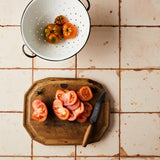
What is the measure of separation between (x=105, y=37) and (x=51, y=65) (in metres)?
0.28

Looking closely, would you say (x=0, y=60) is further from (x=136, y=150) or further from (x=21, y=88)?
(x=136, y=150)

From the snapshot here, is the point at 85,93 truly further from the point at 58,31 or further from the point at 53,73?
the point at 58,31

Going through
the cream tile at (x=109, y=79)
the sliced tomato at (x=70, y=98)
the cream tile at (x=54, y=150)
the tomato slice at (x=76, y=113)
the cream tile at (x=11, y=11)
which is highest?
the cream tile at (x=11, y=11)

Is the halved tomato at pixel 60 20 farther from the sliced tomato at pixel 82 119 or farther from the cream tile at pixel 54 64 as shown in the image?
the sliced tomato at pixel 82 119

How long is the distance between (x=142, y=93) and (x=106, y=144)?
0.29 metres

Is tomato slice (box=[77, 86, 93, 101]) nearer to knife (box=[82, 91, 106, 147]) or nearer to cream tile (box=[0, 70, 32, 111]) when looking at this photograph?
knife (box=[82, 91, 106, 147])

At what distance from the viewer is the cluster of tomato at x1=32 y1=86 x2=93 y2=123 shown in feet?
2.80

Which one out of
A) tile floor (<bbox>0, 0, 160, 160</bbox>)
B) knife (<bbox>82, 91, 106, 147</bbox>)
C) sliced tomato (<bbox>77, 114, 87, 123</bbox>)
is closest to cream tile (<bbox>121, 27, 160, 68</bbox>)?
tile floor (<bbox>0, 0, 160, 160</bbox>)

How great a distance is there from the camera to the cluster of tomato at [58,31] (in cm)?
85

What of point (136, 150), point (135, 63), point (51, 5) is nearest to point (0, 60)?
point (51, 5)

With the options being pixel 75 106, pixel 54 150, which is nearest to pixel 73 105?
pixel 75 106

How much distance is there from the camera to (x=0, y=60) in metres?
0.93

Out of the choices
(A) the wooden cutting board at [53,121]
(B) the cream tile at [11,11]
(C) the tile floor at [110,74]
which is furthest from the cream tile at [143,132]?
(B) the cream tile at [11,11]

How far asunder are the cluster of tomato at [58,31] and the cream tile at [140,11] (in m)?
0.25
